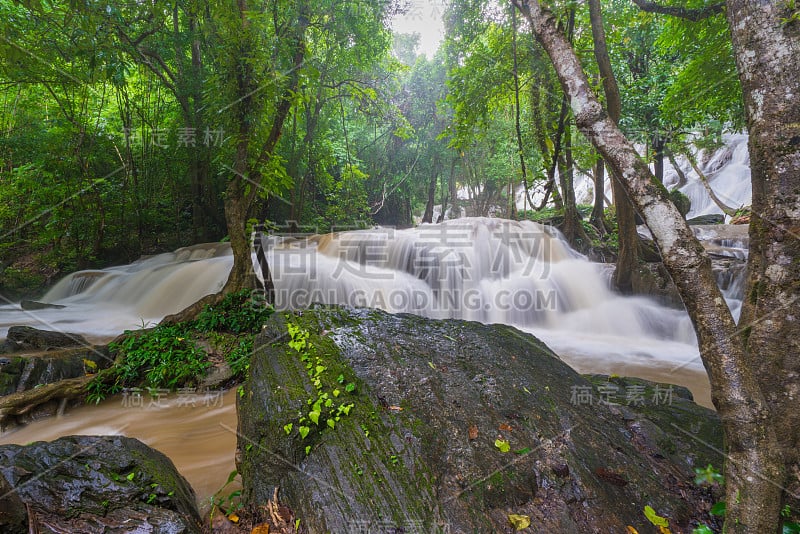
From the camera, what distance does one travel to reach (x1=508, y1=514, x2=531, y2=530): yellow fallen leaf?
159 cm

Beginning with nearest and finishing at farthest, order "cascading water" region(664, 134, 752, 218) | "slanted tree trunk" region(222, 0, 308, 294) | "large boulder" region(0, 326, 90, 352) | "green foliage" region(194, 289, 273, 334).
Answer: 1. "large boulder" region(0, 326, 90, 352)
2. "slanted tree trunk" region(222, 0, 308, 294)
3. "green foliage" region(194, 289, 273, 334)
4. "cascading water" region(664, 134, 752, 218)

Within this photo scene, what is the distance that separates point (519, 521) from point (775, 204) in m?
1.93

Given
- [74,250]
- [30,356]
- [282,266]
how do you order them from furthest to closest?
[74,250] < [282,266] < [30,356]

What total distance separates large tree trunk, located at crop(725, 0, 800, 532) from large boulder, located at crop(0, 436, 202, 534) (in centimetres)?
283

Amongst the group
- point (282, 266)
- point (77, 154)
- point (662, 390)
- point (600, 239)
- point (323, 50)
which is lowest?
point (662, 390)

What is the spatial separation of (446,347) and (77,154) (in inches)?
404

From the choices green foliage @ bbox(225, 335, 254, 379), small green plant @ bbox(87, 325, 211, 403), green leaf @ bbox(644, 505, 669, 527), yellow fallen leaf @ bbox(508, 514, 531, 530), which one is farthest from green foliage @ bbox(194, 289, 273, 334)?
green leaf @ bbox(644, 505, 669, 527)

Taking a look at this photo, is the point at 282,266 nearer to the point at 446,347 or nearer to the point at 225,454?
the point at 225,454

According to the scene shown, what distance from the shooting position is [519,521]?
1.61 metres

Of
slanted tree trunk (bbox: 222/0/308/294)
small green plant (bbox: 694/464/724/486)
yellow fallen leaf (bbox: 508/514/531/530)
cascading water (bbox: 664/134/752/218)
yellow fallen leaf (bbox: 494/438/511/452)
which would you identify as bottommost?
yellow fallen leaf (bbox: 508/514/531/530)

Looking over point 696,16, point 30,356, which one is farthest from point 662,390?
point 30,356

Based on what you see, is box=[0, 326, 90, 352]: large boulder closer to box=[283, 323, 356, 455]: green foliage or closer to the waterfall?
the waterfall

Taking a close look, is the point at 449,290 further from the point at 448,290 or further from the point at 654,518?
the point at 654,518

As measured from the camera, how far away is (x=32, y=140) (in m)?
8.34
